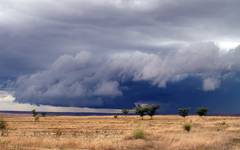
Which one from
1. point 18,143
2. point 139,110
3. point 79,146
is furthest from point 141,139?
point 139,110

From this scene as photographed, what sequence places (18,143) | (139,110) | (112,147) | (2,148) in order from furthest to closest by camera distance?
(139,110), (18,143), (112,147), (2,148)

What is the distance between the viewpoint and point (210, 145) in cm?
3950

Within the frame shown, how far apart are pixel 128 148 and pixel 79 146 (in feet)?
15.3

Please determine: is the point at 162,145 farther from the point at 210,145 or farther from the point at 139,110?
the point at 139,110

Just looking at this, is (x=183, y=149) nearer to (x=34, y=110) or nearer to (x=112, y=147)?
(x=112, y=147)

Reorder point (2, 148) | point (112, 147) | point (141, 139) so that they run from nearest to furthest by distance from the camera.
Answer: point (2, 148)
point (112, 147)
point (141, 139)

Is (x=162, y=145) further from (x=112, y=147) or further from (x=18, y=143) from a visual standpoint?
(x=18, y=143)

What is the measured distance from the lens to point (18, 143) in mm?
39938

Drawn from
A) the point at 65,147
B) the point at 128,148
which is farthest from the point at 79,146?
the point at 128,148

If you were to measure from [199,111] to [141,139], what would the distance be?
14075cm

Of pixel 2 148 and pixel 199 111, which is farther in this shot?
pixel 199 111

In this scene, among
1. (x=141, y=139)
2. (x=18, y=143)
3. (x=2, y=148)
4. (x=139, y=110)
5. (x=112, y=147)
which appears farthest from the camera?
(x=139, y=110)

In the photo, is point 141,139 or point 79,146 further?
point 141,139

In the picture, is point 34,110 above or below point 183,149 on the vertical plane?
above
